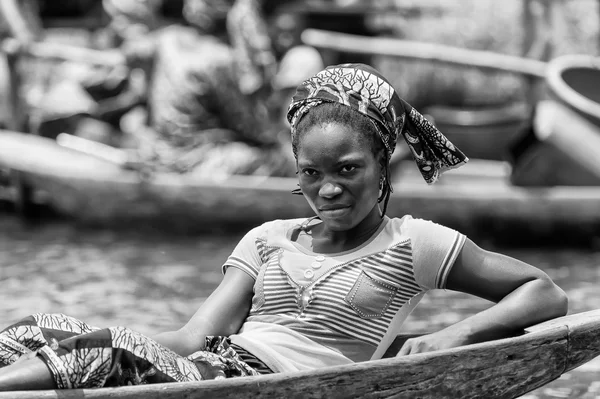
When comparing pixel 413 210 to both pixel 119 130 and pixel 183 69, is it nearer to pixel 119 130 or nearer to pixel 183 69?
pixel 183 69

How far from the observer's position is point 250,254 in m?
2.56

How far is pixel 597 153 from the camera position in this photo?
7.02 m

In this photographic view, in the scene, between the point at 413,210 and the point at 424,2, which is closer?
the point at 413,210

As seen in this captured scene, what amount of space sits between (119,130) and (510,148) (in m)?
4.25

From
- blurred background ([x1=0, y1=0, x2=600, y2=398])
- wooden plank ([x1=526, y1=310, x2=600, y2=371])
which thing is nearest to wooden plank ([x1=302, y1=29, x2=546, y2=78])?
blurred background ([x1=0, y1=0, x2=600, y2=398])

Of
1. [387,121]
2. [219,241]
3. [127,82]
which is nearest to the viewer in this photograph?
[387,121]

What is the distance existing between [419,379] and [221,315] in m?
0.52

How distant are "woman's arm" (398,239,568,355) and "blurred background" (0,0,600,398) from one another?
104 inches

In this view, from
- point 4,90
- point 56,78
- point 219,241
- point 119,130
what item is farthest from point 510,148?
point 56,78

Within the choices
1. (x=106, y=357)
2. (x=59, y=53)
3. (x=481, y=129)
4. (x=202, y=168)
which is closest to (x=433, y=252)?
(x=106, y=357)

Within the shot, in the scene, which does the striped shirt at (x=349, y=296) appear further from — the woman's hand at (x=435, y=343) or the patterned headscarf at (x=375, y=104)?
the patterned headscarf at (x=375, y=104)

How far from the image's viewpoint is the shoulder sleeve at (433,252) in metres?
2.36

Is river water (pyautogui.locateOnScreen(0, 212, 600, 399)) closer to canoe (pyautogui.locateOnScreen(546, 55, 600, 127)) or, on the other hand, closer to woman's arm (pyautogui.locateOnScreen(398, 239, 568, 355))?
canoe (pyautogui.locateOnScreen(546, 55, 600, 127))

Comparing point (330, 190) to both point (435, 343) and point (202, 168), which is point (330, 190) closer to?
point (435, 343)
